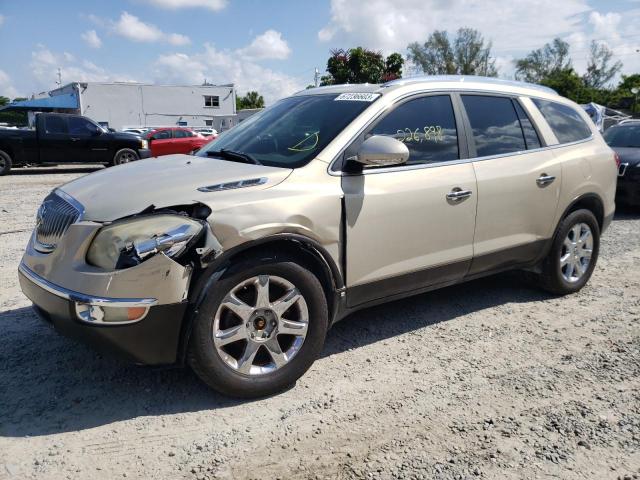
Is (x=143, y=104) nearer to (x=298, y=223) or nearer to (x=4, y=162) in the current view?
(x=4, y=162)

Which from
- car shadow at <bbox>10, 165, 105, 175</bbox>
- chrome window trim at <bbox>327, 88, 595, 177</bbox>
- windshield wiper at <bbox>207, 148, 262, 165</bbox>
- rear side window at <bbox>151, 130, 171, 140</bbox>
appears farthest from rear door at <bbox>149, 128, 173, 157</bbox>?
chrome window trim at <bbox>327, 88, 595, 177</bbox>

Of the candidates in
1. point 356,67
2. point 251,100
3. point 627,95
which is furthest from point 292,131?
point 251,100

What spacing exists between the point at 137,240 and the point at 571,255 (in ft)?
12.5

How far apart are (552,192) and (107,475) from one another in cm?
379

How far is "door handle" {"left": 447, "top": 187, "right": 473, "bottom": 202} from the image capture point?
3.71 m

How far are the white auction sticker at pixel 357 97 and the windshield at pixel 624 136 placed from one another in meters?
7.71

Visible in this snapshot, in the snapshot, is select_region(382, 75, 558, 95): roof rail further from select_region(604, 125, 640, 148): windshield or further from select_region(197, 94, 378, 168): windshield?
select_region(604, 125, 640, 148): windshield

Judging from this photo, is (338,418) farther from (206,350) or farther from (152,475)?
(152,475)

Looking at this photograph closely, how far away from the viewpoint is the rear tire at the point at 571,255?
4609mm

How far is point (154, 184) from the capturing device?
2982 millimetres

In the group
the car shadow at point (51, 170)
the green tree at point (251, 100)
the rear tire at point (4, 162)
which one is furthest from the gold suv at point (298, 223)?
the green tree at point (251, 100)

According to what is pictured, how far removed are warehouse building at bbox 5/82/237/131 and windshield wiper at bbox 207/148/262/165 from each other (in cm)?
4569

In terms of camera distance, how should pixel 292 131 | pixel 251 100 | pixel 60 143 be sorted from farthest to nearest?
pixel 251 100
pixel 60 143
pixel 292 131

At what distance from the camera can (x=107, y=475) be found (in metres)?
2.40
